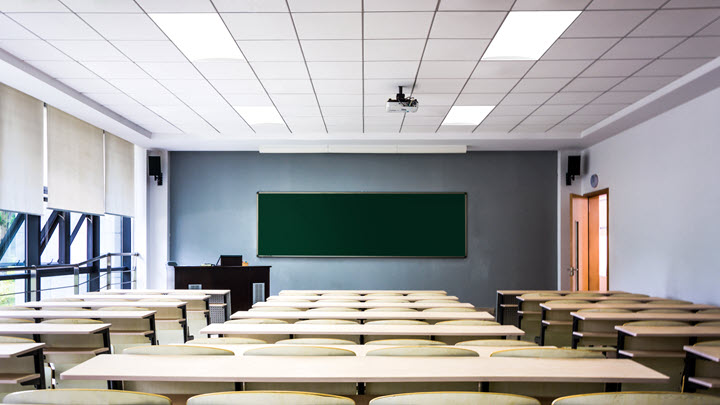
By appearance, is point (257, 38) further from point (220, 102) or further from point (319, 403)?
point (319, 403)

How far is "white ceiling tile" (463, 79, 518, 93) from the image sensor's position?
641cm

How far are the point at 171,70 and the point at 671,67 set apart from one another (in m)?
5.53

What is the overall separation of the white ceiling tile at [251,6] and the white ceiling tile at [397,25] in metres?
0.73

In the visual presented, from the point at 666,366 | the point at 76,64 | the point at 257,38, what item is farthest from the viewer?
the point at 76,64

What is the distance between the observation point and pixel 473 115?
8266mm

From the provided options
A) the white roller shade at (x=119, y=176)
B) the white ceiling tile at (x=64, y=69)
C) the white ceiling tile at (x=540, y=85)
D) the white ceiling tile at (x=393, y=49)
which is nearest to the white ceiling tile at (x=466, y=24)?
the white ceiling tile at (x=393, y=49)

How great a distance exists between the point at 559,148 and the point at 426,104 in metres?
4.14

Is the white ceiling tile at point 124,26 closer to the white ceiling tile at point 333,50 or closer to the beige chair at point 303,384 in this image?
the white ceiling tile at point 333,50

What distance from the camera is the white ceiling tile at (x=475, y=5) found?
4267 mm

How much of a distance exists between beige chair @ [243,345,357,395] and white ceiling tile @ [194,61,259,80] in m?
3.77

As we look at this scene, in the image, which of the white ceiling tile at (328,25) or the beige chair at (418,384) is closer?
the beige chair at (418,384)

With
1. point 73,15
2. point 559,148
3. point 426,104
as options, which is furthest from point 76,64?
point 559,148

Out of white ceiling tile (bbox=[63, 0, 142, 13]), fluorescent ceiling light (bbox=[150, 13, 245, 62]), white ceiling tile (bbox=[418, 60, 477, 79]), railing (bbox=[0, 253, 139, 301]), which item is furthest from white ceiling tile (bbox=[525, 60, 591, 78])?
railing (bbox=[0, 253, 139, 301])

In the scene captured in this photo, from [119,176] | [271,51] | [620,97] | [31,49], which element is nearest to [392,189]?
[620,97]
